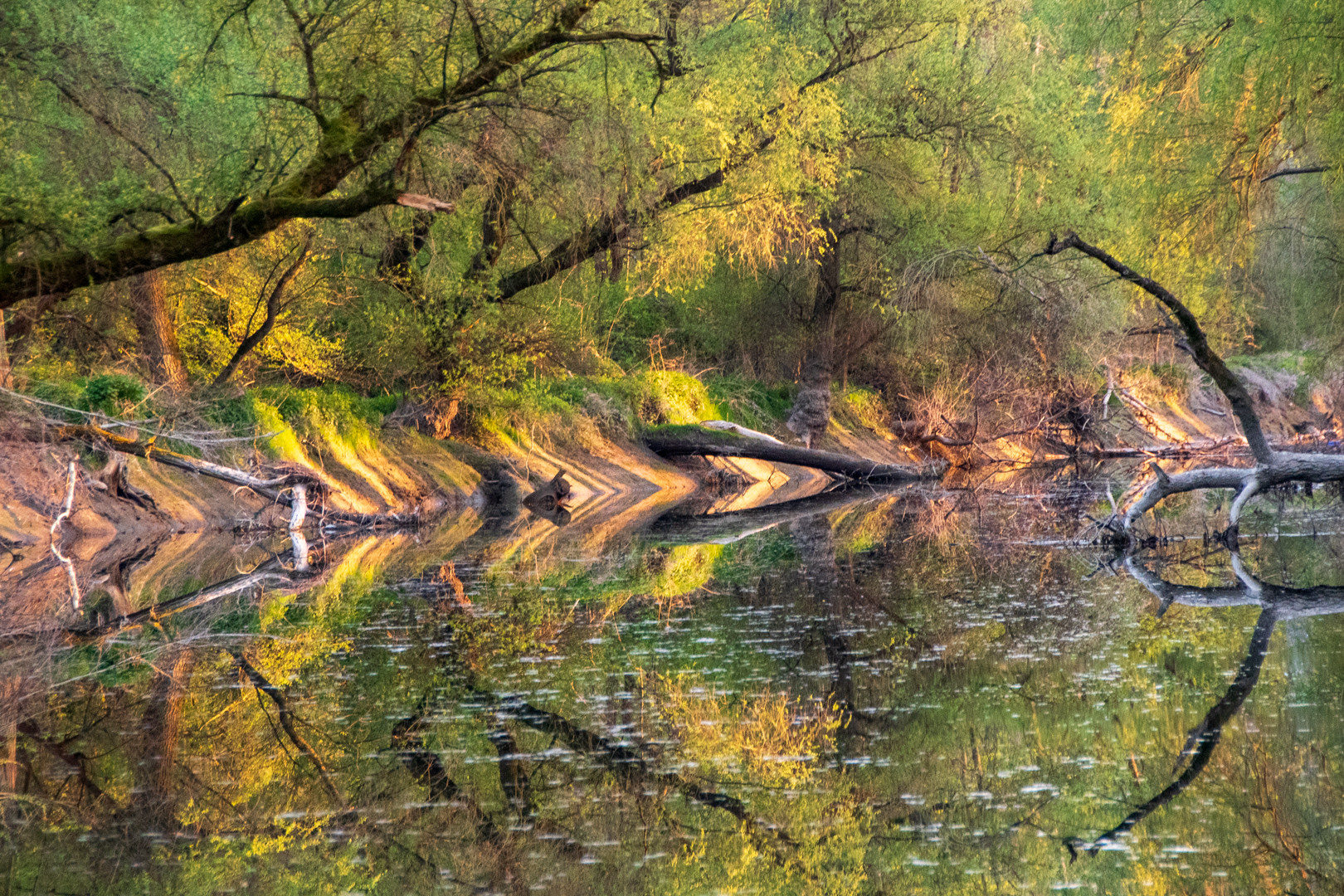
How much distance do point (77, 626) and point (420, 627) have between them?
2.63 meters

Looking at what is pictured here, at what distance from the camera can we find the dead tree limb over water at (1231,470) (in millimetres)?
12758

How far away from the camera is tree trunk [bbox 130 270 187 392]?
63.0ft

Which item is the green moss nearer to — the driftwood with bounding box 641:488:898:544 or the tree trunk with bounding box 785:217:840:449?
the tree trunk with bounding box 785:217:840:449

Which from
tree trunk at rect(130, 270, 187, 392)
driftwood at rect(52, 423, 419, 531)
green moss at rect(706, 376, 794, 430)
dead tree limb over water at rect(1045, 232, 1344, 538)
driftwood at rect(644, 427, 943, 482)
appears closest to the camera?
dead tree limb over water at rect(1045, 232, 1344, 538)

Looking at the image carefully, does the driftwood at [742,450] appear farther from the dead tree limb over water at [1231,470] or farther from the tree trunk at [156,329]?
the dead tree limb over water at [1231,470]

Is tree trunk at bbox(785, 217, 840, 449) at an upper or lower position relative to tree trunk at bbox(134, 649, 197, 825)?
upper

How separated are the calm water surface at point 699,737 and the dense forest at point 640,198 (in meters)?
4.62

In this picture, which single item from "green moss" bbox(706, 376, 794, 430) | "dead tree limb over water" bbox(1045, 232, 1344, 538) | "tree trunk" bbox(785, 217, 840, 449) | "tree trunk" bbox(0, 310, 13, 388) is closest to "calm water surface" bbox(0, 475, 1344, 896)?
"dead tree limb over water" bbox(1045, 232, 1344, 538)

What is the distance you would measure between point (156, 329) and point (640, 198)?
24.1ft

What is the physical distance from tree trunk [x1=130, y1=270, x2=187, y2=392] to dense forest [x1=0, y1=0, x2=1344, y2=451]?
54 mm

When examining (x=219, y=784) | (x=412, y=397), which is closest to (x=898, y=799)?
(x=219, y=784)

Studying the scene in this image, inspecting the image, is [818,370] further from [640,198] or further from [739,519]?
[739,519]

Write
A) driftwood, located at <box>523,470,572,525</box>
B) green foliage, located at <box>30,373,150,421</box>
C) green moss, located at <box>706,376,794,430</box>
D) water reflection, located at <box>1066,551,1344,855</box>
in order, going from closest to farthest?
water reflection, located at <box>1066,551,1344,855</box> < green foliage, located at <box>30,373,150,421</box> < driftwood, located at <box>523,470,572,525</box> < green moss, located at <box>706,376,794,430</box>

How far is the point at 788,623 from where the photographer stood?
10.1 metres
